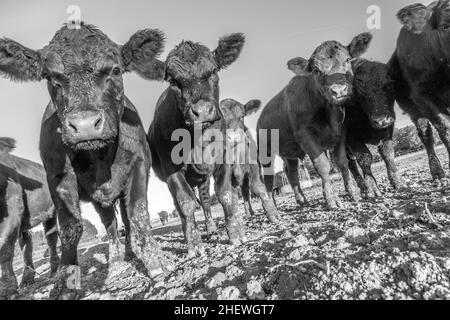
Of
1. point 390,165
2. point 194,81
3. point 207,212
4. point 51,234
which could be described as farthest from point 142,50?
point 51,234

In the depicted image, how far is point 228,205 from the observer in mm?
4871

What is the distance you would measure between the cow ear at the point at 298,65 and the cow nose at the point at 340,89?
1.30 metres

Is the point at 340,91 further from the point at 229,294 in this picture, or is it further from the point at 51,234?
the point at 51,234

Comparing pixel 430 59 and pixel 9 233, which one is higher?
pixel 430 59

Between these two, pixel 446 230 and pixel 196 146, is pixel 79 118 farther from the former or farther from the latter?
pixel 446 230

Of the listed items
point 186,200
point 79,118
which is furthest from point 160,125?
point 79,118

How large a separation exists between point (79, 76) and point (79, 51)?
1.03 feet

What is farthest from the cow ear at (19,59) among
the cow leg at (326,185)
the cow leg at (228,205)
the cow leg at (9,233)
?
the cow leg at (326,185)

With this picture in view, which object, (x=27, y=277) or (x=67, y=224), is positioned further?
(x=27, y=277)

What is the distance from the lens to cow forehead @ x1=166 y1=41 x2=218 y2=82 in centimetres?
438

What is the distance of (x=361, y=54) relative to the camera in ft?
21.5

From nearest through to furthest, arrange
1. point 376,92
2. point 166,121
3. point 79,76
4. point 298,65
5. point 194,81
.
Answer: point 79,76 < point 194,81 < point 166,121 < point 376,92 < point 298,65

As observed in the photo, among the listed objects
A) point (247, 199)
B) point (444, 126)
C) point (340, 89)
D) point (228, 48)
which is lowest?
point (247, 199)
